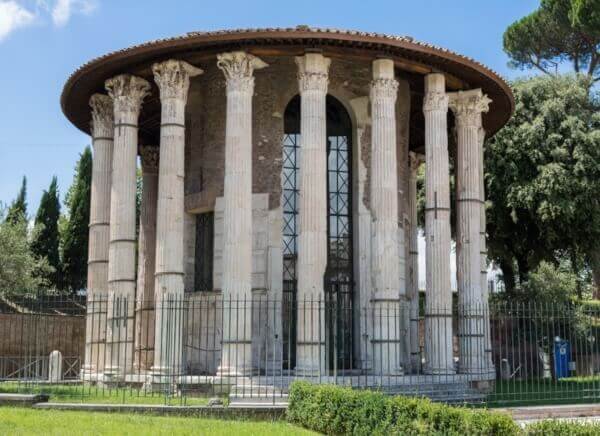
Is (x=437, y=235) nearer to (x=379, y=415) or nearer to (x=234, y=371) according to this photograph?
(x=234, y=371)

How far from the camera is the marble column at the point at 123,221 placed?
1847 centimetres

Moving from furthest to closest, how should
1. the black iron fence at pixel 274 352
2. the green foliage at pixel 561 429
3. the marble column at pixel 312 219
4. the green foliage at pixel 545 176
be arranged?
1. the green foliage at pixel 545 176
2. the marble column at pixel 312 219
3. the black iron fence at pixel 274 352
4. the green foliage at pixel 561 429

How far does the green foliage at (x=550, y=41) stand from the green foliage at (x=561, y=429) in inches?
1173

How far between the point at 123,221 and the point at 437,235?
776cm

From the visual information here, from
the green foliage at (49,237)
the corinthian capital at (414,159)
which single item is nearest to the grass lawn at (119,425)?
the corinthian capital at (414,159)

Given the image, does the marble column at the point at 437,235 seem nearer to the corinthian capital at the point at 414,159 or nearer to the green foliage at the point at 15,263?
the corinthian capital at the point at 414,159

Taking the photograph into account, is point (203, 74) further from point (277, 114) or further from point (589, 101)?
point (589, 101)

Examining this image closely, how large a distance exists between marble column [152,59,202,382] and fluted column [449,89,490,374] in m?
7.29

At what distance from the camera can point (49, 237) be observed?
3822cm

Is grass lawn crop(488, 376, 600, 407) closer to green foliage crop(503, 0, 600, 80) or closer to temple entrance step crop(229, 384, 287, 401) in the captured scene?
temple entrance step crop(229, 384, 287, 401)

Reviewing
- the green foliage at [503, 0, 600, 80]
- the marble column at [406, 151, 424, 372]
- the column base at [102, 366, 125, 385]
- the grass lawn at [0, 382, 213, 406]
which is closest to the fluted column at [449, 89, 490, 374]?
the marble column at [406, 151, 424, 372]

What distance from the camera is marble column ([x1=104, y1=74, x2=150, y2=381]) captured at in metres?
18.5

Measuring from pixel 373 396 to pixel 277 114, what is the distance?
1022cm

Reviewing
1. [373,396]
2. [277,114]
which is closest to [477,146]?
[277,114]
